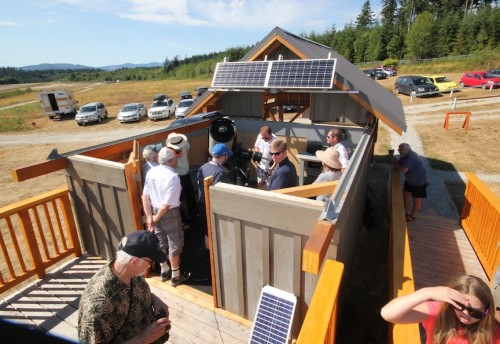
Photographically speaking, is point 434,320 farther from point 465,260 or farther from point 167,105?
point 167,105

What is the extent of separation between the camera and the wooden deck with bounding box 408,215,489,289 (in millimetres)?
5055

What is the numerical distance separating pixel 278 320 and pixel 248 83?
16.0 ft

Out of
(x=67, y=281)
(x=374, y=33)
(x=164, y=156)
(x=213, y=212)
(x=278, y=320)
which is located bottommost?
(x=67, y=281)

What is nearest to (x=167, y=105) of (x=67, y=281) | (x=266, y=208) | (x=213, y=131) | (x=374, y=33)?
(x=213, y=131)

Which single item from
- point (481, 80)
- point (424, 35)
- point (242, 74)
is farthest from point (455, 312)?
point (424, 35)

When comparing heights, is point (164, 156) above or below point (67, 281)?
above

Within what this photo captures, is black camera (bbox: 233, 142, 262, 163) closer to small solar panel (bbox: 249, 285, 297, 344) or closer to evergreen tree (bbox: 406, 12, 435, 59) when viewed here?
small solar panel (bbox: 249, 285, 297, 344)

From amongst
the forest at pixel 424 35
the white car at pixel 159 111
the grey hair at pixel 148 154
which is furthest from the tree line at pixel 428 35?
the grey hair at pixel 148 154

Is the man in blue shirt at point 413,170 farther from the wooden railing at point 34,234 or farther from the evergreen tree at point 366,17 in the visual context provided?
the evergreen tree at point 366,17

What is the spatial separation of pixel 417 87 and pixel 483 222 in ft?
79.7

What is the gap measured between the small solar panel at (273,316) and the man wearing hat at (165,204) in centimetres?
148

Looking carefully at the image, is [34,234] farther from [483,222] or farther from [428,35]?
[428,35]

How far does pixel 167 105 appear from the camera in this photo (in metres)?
26.5

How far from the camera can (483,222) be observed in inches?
214
